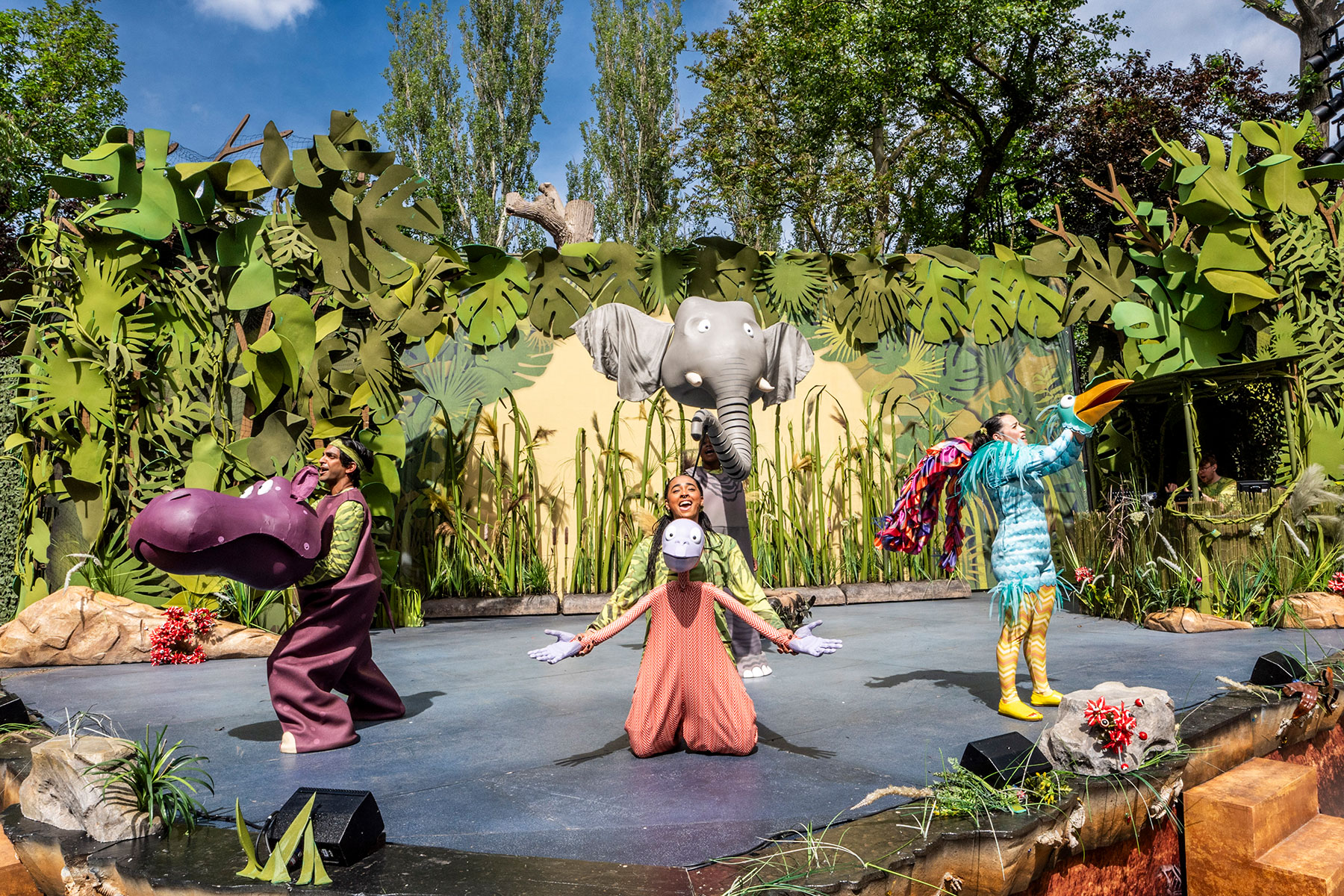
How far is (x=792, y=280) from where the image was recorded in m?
9.21

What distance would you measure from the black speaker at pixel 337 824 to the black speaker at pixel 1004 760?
1783 mm

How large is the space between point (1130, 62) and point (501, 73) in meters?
14.2

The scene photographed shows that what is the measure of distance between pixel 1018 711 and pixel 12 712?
13.9 ft

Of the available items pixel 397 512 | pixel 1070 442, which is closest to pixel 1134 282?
pixel 1070 442

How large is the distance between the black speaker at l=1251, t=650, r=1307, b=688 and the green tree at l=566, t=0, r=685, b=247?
20457 mm

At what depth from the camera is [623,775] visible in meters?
3.44

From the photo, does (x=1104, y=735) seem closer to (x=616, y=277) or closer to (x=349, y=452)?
(x=349, y=452)

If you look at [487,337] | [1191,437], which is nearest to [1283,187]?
[1191,437]

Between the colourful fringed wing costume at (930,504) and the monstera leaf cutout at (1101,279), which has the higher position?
the monstera leaf cutout at (1101,279)

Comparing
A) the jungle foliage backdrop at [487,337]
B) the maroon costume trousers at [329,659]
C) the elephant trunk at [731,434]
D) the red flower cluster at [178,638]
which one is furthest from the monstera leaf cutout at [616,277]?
the maroon costume trousers at [329,659]

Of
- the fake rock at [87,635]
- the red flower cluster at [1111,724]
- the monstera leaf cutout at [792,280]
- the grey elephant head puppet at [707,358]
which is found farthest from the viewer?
the monstera leaf cutout at [792,280]

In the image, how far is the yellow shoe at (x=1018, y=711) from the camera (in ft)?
13.2

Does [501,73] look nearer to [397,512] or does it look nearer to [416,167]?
[416,167]

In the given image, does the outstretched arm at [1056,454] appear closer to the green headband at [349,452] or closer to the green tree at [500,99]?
the green headband at [349,452]
